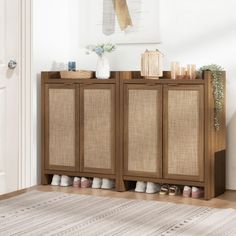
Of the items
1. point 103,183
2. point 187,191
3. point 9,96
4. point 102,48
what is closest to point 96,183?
point 103,183

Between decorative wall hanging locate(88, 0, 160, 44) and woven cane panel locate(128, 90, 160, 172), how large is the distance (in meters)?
0.62

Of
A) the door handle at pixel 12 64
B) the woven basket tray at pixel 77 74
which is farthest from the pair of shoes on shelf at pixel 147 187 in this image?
the door handle at pixel 12 64

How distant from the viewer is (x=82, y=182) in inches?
206

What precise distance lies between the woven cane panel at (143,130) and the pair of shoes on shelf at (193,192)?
0.98ft

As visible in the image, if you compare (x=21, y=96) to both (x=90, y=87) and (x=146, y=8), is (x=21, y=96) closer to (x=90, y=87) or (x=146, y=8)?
(x=90, y=87)

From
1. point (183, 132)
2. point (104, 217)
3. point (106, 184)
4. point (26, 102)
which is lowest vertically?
point (104, 217)

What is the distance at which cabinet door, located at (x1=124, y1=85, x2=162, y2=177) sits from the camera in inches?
193

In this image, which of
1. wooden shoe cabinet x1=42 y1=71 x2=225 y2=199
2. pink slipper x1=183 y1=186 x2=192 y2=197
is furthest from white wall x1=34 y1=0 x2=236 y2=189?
pink slipper x1=183 y1=186 x2=192 y2=197

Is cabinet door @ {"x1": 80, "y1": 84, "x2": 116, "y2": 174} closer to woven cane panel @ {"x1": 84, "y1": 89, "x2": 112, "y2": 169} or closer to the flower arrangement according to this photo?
woven cane panel @ {"x1": 84, "y1": 89, "x2": 112, "y2": 169}

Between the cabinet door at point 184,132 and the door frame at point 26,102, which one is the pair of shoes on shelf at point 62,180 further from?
the cabinet door at point 184,132

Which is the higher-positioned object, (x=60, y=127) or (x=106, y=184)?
(x=60, y=127)

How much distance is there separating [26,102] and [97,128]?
646mm

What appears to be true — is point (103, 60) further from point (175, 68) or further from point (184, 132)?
point (184, 132)

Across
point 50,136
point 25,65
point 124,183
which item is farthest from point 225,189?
point 25,65
